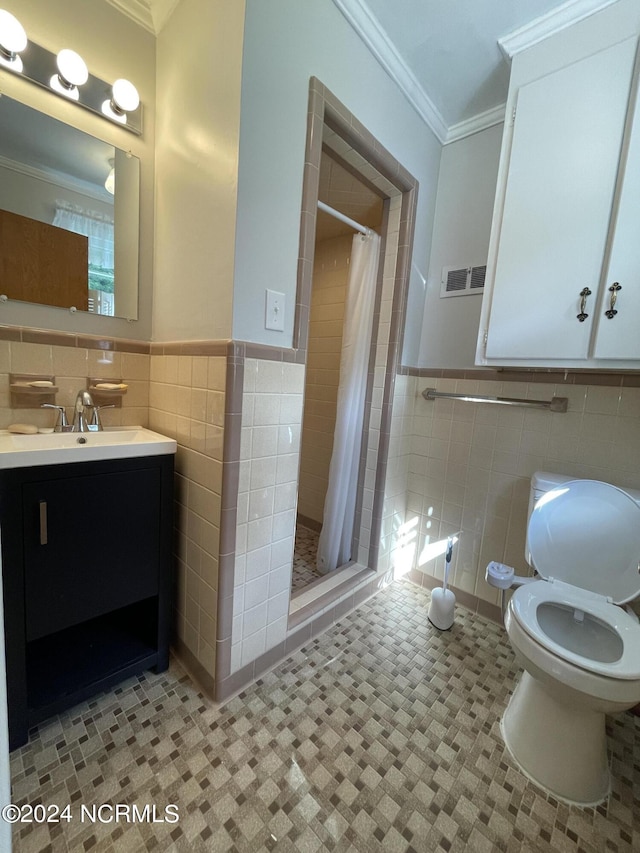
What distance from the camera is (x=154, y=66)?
143cm

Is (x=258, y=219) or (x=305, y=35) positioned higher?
(x=305, y=35)

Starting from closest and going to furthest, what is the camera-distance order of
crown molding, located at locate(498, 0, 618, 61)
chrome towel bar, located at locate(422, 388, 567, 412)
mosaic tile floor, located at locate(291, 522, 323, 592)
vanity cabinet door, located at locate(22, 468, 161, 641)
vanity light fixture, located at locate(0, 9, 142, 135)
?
vanity cabinet door, located at locate(22, 468, 161, 641), vanity light fixture, located at locate(0, 9, 142, 135), crown molding, located at locate(498, 0, 618, 61), chrome towel bar, located at locate(422, 388, 567, 412), mosaic tile floor, located at locate(291, 522, 323, 592)

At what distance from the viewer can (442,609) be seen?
66.1 inches

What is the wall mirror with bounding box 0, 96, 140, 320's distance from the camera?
1192mm

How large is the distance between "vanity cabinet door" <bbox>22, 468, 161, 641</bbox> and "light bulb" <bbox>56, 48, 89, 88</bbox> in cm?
139

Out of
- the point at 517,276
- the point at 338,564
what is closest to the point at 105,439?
the point at 338,564

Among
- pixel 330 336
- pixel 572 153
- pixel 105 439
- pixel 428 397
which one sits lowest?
pixel 105 439

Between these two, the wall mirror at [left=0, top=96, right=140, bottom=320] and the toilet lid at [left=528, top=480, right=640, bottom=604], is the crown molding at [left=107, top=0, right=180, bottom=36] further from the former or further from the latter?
the toilet lid at [left=528, top=480, right=640, bottom=604]

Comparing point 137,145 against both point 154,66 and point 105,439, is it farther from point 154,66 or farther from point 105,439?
point 105,439

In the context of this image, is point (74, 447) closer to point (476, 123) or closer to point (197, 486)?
point (197, 486)

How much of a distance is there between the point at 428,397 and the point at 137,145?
179 cm

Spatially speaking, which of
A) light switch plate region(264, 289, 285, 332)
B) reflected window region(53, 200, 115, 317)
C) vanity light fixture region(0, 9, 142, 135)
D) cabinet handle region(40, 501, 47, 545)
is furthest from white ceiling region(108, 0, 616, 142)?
cabinet handle region(40, 501, 47, 545)

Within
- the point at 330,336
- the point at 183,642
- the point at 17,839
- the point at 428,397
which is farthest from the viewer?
the point at 330,336

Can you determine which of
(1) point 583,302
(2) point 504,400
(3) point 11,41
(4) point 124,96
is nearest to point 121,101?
(4) point 124,96
